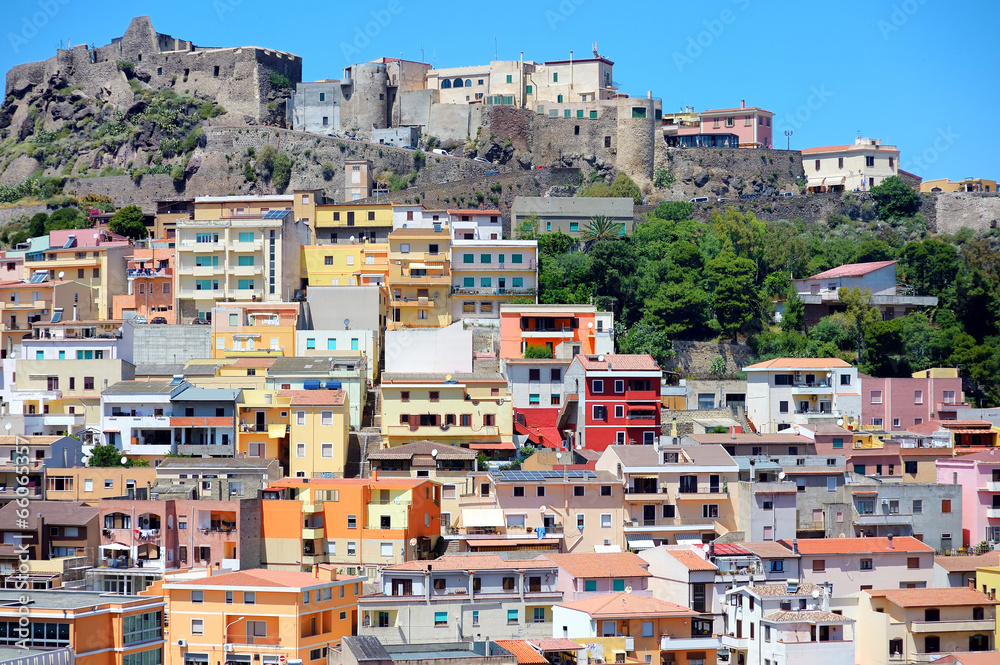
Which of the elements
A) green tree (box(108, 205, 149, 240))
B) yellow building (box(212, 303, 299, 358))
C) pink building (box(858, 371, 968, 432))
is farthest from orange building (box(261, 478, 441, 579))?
green tree (box(108, 205, 149, 240))

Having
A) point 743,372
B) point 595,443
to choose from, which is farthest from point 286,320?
point 743,372

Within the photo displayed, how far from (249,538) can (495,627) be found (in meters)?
8.20

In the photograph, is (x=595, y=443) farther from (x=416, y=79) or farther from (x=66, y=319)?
(x=416, y=79)

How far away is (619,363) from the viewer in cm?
5234

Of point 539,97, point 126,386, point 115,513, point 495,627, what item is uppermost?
point 539,97

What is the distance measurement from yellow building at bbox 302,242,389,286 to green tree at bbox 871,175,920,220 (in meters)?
35.3

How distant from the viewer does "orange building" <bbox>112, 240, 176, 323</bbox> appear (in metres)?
61.8

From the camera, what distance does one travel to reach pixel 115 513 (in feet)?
137

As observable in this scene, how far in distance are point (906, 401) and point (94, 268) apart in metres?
35.1

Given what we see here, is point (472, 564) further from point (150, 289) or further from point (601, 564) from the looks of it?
point (150, 289)

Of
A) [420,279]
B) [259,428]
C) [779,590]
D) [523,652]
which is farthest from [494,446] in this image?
[523,652]

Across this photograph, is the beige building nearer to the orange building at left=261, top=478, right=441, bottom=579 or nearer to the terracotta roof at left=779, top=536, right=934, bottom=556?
the terracotta roof at left=779, top=536, right=934, bottom=556

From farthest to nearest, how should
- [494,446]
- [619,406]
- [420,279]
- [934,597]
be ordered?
[420,279] → [619,406] → [494,446] → [934,597]

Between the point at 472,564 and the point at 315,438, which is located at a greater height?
the point at 315,438
